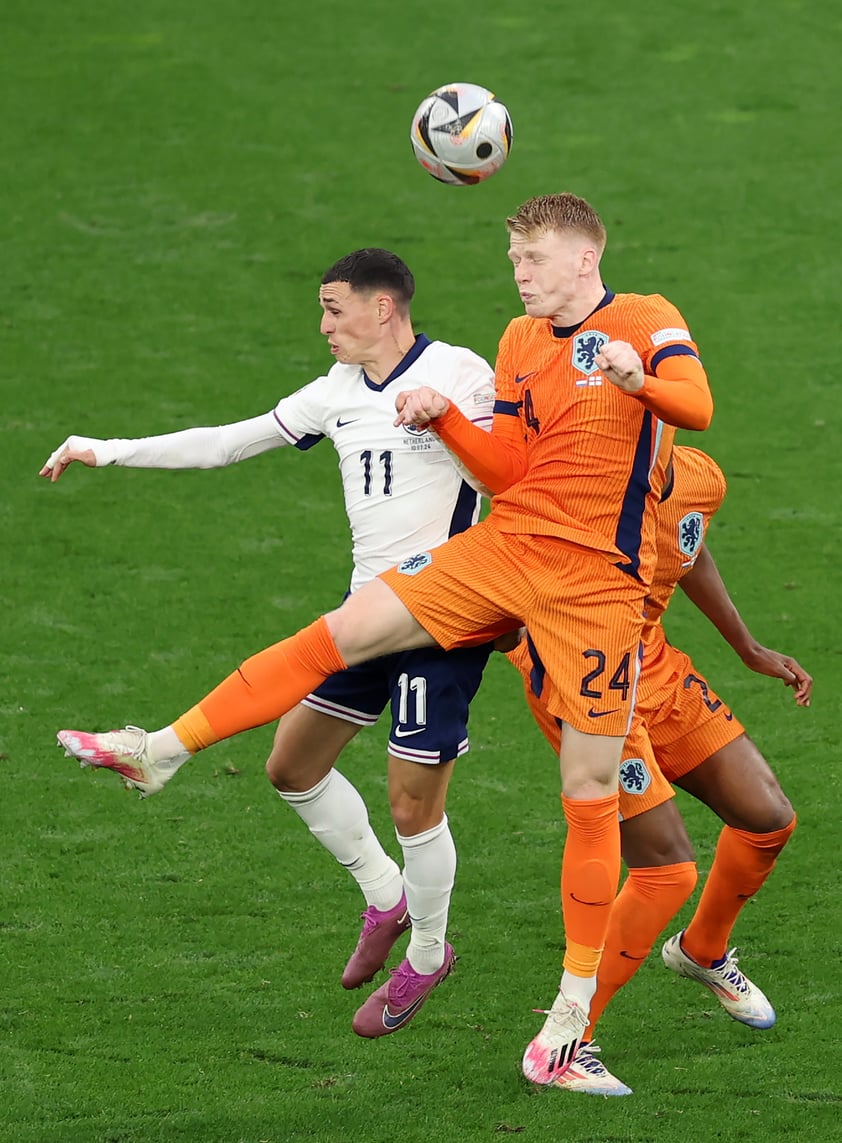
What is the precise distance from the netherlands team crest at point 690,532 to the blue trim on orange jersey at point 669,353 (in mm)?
770

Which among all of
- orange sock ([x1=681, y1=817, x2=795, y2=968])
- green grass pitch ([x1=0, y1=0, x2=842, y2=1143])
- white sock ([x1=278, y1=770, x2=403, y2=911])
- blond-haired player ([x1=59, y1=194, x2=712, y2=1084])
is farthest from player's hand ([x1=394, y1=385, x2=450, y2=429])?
green grass pitch ([x1=0, y1=0, x2=842, y2=1143])

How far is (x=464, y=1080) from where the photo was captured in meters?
5.59

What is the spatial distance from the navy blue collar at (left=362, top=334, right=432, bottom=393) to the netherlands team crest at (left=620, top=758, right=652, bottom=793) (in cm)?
137

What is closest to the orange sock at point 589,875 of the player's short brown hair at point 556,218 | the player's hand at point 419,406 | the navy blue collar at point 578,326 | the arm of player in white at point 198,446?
the player's hand at point 419,406

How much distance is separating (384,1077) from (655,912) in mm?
1022

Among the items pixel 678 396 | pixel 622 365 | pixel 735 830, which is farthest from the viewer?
pixel 735 830

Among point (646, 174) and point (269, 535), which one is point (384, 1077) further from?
point (646, 174)

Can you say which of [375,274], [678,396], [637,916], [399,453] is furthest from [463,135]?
[637,916]

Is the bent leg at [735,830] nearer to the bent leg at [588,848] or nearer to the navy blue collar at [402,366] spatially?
the bent leg at [588,848]

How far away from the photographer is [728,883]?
228 inches

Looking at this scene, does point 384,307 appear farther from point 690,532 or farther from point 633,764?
point 633,764

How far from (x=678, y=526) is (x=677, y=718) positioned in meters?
0.61

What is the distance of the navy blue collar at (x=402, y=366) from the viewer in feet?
17.9

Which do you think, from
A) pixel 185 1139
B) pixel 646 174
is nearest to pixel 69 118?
pixel 646 174
